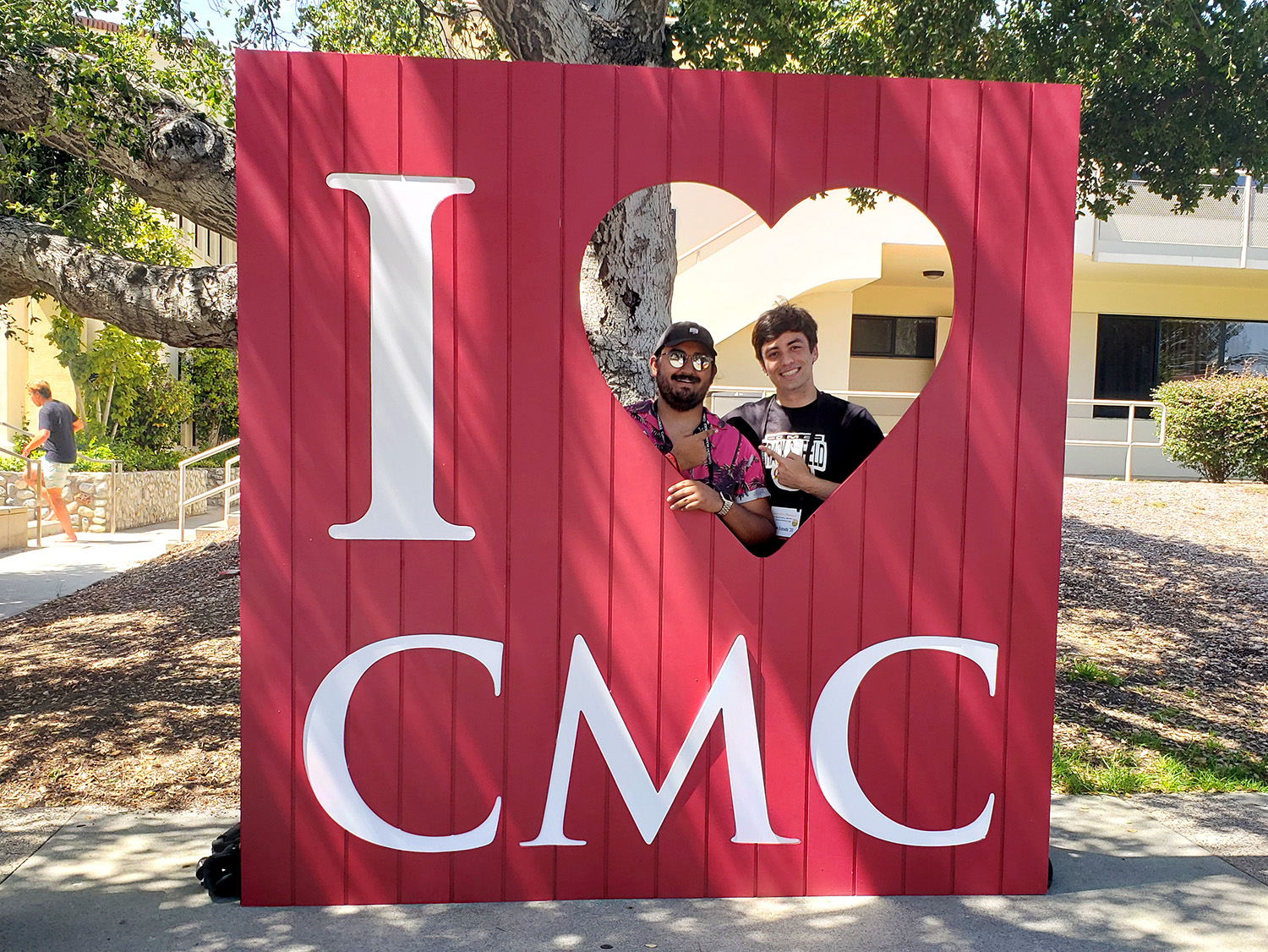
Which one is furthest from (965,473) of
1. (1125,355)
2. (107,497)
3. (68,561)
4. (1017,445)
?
(1125,355)

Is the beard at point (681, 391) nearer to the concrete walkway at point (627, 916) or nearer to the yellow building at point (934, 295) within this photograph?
the concrete walkway at point (627, 916)

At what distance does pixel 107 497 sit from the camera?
1156 centimetres

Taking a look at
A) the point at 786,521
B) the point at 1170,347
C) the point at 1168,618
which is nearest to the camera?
the point at 786,521

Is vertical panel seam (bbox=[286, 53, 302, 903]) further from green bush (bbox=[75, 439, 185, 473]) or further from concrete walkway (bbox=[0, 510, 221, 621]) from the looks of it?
green bush (bbox=[75, 439, 185, 473])

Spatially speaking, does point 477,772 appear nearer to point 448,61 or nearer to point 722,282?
point 448,61

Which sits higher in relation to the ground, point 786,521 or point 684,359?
point 684,359

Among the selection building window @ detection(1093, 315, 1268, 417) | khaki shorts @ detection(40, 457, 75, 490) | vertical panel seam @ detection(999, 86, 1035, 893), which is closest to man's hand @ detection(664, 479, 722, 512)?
vertical panel seam @ detection(999, 86, 1035, 893)

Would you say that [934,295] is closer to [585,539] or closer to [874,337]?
[874,337]

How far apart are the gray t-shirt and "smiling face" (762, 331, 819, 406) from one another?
373 inches

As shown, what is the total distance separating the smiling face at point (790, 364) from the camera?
3281 millimetres

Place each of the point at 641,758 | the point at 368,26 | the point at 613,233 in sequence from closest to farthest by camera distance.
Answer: the point at 641,758 → the point at 613,233 → the point at 368,26

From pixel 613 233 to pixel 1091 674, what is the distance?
11.8 ft

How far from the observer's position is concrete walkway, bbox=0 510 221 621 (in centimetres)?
804

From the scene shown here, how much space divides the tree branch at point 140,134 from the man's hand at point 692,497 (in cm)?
319
